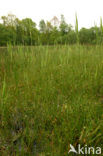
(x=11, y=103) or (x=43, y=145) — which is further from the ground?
(x=11, y=103)

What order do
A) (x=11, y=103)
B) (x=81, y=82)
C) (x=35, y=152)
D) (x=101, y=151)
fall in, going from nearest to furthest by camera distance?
(x=101, y=151) → (x=35, y=152) → (x=11, y=103) → (x=81, y=82)

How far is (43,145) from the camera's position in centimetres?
97

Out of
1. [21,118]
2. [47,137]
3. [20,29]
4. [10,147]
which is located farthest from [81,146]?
[20,29]

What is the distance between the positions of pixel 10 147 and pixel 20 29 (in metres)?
1.28

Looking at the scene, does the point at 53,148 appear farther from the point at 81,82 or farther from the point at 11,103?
the point at 81,82

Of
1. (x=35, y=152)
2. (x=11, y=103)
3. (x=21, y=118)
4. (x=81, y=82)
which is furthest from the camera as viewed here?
(x=81, y=82)

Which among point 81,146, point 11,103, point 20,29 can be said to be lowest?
point 81,146

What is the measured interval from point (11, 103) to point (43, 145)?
1.85ft

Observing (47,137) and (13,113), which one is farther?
(13,113)

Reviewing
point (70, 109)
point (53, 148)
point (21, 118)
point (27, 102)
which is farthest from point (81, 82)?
point (53, 148)

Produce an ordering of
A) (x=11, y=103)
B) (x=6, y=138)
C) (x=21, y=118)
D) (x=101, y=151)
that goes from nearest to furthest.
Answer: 1. (x=101, y=151)
2. (x=6, y=138)
3. (x=21, y=118)
4. (x=11, y=103)

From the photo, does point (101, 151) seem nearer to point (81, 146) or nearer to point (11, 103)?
point (81, 146)

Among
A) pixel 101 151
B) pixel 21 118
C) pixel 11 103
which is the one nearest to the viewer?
pixel 101 151

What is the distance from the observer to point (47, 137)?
3.31 ft
